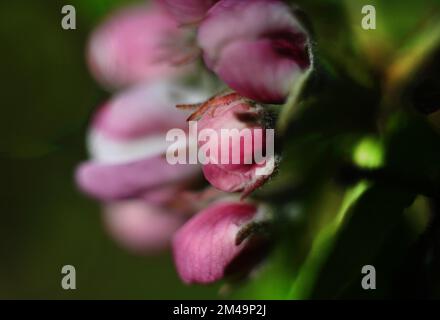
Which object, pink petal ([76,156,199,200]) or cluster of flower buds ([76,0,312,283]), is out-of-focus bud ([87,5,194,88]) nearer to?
cluster of flower buds ([76,0,312,283])

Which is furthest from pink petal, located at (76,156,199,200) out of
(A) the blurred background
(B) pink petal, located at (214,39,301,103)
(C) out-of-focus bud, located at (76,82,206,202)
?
(A) the blurred background

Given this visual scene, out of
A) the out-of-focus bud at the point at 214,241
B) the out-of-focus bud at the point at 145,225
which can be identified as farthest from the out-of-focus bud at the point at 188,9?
the out-of-focus bud at the point at 145,225

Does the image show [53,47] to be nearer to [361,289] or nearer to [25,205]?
[25,205]
